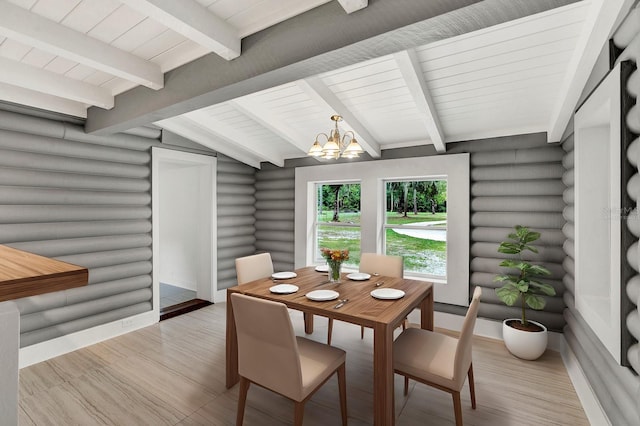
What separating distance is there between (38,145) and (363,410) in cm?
369

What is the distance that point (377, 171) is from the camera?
161 inches

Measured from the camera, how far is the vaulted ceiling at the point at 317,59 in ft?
4.69

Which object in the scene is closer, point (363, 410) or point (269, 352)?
point (269, 352)

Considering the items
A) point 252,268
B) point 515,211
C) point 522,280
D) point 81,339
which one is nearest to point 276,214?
point 252,268

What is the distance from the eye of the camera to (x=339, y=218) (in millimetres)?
4680

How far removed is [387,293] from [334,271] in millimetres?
560

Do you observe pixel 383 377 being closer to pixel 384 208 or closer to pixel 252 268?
pixel 252 268

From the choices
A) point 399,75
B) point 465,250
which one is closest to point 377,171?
point 465,250

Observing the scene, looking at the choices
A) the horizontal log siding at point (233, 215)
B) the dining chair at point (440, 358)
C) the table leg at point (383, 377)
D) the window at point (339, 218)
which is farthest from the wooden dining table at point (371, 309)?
the horizontal log siding at point (233, 215)

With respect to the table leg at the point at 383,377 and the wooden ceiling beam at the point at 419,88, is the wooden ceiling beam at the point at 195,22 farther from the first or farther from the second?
the table leg at the point at 383,377

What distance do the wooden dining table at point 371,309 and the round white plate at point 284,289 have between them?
0.04 m

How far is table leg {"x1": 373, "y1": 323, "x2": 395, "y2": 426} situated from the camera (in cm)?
180

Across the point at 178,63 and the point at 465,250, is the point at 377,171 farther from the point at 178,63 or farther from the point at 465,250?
the point at 178,63

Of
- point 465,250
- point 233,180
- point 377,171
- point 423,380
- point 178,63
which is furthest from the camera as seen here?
point 233,180
